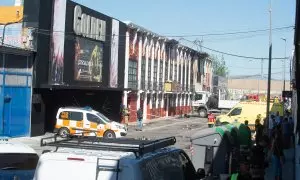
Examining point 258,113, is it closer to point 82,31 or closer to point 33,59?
point 82,31

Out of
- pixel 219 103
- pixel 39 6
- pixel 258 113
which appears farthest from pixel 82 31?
pixel 219 103

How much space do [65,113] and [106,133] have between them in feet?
8.55

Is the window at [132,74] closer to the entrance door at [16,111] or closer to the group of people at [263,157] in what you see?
the entrance door at [16,111]

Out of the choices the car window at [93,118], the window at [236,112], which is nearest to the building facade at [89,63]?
the car window at [93,118]

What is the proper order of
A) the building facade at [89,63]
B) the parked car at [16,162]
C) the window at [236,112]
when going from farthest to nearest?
the window at [236,112] → the building facade at [89,63] → the parked car at [16,162]

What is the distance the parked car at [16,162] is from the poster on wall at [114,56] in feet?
99.7

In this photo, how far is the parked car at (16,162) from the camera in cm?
941

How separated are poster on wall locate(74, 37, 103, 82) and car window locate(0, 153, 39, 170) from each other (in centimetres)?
2416

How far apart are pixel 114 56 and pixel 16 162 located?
31509 mm

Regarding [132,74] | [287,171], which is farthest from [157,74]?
[287,171]

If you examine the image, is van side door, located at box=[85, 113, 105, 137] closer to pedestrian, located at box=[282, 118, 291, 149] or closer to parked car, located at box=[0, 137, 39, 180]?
pedestrian, located at box=[282, 118, 291, 149]

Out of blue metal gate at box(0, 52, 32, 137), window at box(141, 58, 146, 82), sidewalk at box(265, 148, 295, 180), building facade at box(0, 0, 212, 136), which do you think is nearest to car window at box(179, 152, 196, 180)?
sidewalk at box(265, 148, 295, 180)

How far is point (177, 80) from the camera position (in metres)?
62.0

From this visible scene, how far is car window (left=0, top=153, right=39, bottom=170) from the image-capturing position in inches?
376
